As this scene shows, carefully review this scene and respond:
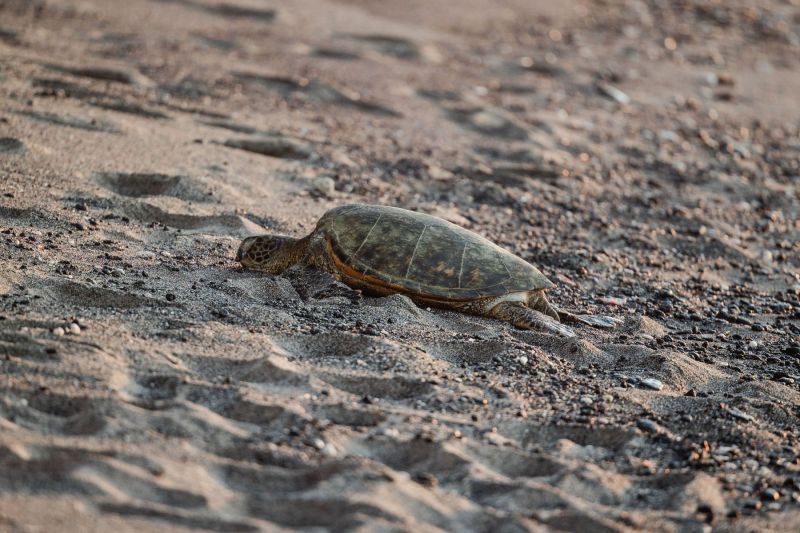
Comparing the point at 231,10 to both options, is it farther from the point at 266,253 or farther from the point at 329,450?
the point at 329,450

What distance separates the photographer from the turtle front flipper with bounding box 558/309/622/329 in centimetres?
498

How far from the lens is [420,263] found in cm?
486

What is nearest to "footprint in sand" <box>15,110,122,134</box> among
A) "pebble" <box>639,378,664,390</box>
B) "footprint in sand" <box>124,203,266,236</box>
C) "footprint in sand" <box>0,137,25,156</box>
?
"footprint in sand" <box>0,137,25,156</box>

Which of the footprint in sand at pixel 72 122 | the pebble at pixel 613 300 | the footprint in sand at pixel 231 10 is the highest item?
the footprint in sand at pixel 231 10

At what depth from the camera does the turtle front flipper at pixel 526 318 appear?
471cm

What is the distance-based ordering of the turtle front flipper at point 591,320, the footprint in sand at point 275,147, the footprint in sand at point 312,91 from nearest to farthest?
the turtle front flipper at point 591,320 < the footprint in sand at point 275,147 < the footprint in sand at point 312,91

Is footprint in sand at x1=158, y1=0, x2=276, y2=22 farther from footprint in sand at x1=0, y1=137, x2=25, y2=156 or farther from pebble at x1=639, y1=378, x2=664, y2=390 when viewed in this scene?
pebble at x1=639, y1=378, x2=664, y2=390

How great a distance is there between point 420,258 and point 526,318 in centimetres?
59

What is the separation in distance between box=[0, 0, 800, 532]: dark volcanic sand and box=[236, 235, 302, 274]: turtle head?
8 centimetres

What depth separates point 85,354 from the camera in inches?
143

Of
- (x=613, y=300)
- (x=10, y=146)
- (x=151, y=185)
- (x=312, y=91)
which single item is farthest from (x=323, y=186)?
(x=312, y=91)

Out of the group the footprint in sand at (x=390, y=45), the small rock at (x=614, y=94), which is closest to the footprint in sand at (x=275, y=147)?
the footprint in sand at (x=390, y=45)

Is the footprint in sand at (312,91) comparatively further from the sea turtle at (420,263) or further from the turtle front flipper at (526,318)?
the turtle front flipper at (526,318)

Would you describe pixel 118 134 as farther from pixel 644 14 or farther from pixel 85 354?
pixel 644 14
